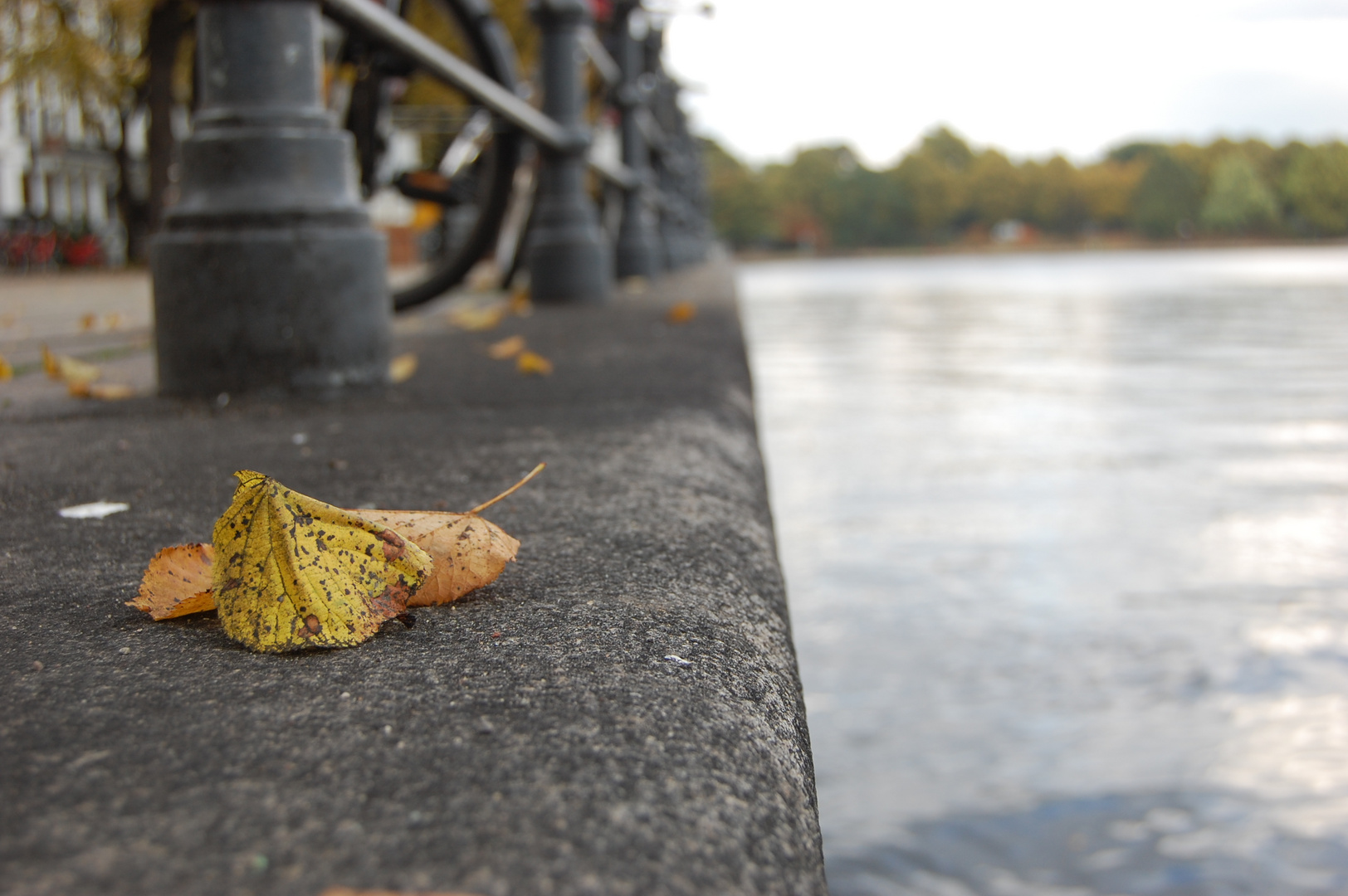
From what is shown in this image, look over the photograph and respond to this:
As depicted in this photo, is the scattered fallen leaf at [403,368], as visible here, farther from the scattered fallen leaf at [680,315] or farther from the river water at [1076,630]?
the scattered fallen leaf at [680,315]

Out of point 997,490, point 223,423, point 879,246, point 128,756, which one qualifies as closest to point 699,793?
point 128,756

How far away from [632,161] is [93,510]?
22.6 feet

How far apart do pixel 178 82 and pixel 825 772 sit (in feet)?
66.9

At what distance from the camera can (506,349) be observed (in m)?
2.97

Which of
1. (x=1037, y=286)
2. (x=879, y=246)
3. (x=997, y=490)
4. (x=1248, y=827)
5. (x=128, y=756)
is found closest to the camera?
(x=128, y=756)

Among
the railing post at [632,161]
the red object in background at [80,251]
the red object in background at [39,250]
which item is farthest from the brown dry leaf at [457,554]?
the red object in background at [80,251]

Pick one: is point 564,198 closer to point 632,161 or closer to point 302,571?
point 632,161

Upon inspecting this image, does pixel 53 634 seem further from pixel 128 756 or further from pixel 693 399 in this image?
pixel 693 399

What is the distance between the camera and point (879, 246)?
9538 centimetres

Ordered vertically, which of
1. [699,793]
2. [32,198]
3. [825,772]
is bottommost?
[825,772]

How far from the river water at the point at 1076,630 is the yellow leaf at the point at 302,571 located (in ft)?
3.50

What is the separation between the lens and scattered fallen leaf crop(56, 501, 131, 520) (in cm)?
123

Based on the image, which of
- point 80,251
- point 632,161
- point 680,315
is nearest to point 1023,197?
point 80,251

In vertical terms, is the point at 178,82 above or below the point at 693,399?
above
